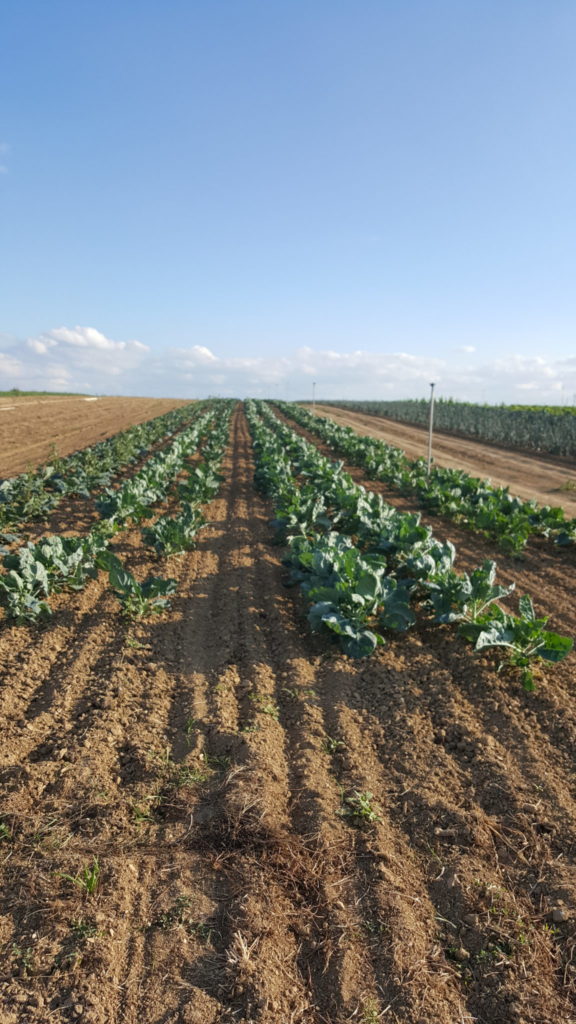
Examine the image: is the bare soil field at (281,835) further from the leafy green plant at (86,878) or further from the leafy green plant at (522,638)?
the leafy green plant at (522,638)

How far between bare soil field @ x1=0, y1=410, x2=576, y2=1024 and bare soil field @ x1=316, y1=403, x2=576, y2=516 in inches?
402

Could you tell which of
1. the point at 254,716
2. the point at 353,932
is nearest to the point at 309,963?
the point at 353,932

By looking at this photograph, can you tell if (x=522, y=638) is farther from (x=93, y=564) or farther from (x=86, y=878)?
(x=93, y=564)

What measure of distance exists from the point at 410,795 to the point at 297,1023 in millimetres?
1535

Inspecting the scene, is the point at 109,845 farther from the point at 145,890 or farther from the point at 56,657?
the point at 56,657

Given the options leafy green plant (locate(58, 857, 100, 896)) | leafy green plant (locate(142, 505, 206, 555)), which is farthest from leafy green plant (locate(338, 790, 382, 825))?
leafy green plant (locate(142, 505, 206, 555))

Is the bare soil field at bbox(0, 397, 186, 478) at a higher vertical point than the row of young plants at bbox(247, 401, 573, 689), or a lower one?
higher

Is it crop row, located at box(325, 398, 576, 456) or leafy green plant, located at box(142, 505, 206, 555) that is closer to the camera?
leafy green plant, located at box(142, 505, 206, 555)

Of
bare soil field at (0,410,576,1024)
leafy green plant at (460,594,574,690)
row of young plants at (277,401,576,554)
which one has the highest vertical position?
row of young plants at (277,401,576,554)

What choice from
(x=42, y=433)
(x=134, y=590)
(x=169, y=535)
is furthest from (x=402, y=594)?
(x=42, y=433)

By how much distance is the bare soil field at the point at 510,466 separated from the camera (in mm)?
15844

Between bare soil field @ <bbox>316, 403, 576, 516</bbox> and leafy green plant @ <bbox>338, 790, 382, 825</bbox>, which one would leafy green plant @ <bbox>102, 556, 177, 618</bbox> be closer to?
leafy green plant @ <bbox>338, 790, 382, 825</bbox>

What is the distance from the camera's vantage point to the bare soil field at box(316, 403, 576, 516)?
15.8 meters

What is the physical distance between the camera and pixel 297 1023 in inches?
89.8
